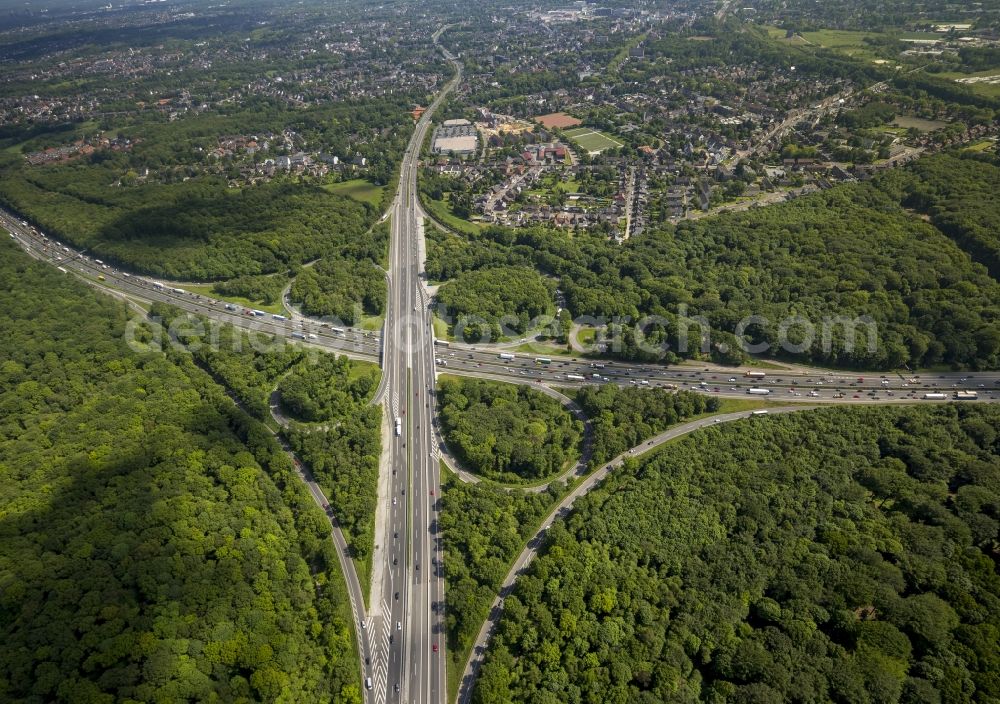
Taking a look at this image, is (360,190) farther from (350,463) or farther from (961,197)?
(961,197)

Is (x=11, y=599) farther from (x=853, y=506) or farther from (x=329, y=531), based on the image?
(x=853, y=506)

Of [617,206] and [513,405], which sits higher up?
[617,206]

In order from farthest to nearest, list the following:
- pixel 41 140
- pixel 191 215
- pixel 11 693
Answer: pixel 41 140
pixel 191 215
pixel 11 693

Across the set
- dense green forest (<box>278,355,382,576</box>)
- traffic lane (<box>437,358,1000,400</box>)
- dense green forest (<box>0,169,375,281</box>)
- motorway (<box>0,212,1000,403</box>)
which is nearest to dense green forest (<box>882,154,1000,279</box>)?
motorway (<box>0,212,1000,403</box>)

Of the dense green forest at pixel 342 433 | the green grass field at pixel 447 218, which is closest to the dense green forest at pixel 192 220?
the green grass field at pixel 447 218

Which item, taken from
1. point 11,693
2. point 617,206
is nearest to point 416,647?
point 11,693
